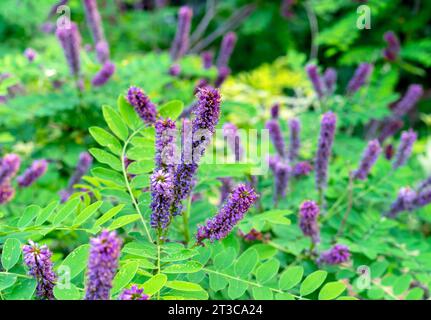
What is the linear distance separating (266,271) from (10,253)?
425 millimetres

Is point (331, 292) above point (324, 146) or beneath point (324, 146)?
beneath

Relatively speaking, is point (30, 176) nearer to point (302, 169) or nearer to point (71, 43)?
point (71, 43)

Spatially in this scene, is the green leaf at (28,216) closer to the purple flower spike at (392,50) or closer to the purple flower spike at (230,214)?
the purple flower spike at (230,214)

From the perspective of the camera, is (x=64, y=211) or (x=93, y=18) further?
(x=93, y=18)

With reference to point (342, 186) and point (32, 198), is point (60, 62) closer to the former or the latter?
point (32, 198)

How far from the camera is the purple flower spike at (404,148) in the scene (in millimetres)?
1397

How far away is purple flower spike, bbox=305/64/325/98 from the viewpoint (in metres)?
1.69

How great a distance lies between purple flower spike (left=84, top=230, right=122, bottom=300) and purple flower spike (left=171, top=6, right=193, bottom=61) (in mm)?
1593

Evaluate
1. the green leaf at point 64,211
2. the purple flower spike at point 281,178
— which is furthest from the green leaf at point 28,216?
the purple flower spike at point 281,178

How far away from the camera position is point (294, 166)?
1.46 m

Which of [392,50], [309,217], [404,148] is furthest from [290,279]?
[392,50]

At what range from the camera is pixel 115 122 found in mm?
1039
